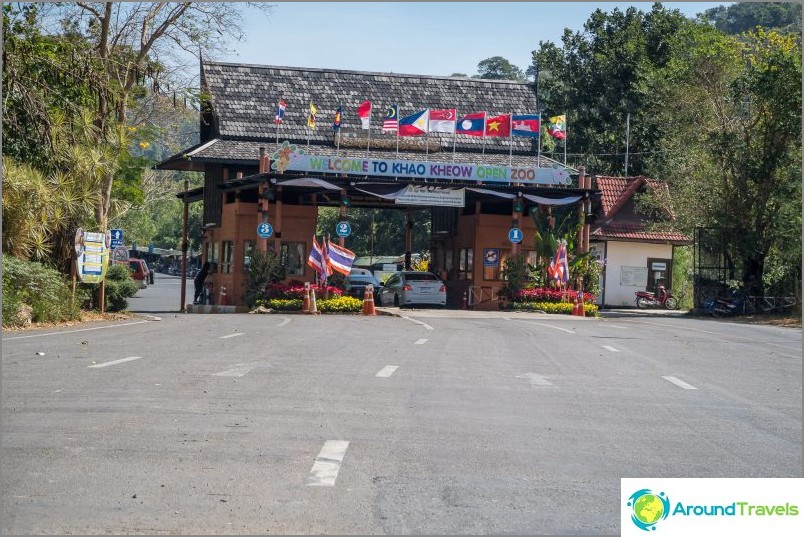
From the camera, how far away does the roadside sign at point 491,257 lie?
151 feet

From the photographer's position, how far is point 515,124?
43188 millimetres

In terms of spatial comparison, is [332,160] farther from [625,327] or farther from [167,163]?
[625,327]

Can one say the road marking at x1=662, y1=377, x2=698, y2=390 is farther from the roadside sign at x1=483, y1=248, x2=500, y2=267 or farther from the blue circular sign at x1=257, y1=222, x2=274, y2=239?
the roadside sign at x1=483, y1=248, x2=500, y2=267

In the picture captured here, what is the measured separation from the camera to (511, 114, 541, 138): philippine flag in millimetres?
42969

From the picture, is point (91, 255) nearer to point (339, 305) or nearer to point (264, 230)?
point (264, 230)

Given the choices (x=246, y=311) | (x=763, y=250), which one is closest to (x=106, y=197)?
(x=246, y=311)

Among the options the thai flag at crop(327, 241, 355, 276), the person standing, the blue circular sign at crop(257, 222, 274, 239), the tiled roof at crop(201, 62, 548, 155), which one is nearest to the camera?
the thai flag at crop(327, 241, 355, 276)

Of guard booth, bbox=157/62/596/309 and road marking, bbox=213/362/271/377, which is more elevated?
guard booth, bbox=157/62/596/309

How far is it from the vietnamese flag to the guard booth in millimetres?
167

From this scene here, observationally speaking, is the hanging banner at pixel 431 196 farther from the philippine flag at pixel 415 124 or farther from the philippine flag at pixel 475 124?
the philippine flag at pixel 475 124

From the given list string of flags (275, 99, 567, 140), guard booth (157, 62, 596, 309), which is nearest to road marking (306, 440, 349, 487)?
guard booth (157, 62, 596, 309)

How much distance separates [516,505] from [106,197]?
30.9m

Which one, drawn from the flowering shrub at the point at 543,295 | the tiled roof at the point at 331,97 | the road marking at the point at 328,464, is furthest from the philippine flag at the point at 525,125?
the road marking at the point at 328,464

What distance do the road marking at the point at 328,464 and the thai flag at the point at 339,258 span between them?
2832cm
